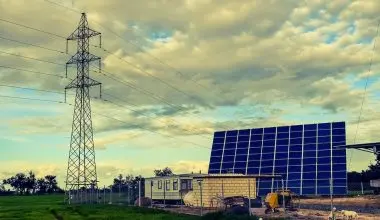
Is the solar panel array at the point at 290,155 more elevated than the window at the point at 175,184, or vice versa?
the solar panel array at the point at 290,155

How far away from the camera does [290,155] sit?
57500mm

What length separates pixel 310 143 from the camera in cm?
5759

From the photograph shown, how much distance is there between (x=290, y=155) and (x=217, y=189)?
40.9 ft

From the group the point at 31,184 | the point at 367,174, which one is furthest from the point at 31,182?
the point at 367,174

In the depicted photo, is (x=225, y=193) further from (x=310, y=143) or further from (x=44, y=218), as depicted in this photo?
(x=44, y=218)

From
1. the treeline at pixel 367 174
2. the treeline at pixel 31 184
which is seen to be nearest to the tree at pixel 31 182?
the treeline at pixel 31 184

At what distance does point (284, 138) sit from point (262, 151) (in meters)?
3.25

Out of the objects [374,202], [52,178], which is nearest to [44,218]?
[374,202]

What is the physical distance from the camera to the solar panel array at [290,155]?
52.5m

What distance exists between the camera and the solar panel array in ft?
172

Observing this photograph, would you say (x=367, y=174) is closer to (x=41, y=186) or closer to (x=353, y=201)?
(x=353, y=201)

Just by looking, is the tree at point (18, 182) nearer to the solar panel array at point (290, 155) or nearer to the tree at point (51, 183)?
the tree at point (51, 183)

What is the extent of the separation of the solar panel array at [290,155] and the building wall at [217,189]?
4.75 metres

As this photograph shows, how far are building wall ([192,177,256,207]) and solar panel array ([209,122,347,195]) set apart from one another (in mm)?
4748
